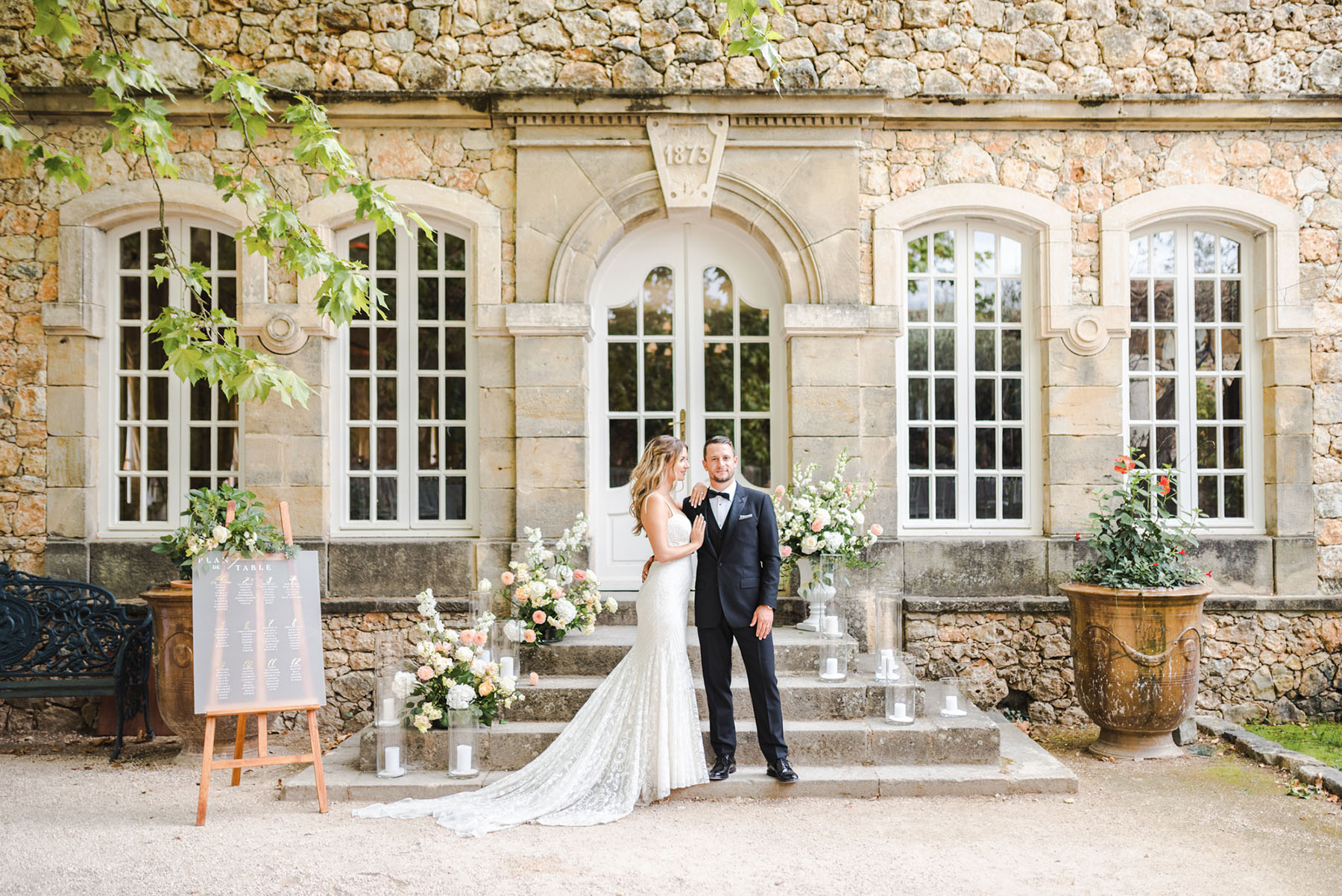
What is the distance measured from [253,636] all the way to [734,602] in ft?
7.69

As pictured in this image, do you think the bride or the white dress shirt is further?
the white dress shirt

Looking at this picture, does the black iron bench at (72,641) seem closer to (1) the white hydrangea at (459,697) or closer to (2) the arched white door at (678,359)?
(1) the white hydrangea at (459,697)

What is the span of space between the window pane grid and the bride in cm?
388

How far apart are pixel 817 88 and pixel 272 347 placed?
13.4 ft

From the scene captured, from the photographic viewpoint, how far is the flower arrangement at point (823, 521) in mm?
5879

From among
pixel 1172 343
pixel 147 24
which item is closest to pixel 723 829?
pixel 1172 343

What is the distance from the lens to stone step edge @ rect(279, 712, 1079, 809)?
4.69 m

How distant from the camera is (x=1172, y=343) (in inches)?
265

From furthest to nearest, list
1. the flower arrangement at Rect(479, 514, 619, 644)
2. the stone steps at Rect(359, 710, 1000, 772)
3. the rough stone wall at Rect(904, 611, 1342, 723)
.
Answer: the rough stone wall at Rect(904, 611, 1342, 723) → the flower arrangement at Rect(479, 514, 619, 644) → the stone steps at Rect(359, 710, 1000, 772)

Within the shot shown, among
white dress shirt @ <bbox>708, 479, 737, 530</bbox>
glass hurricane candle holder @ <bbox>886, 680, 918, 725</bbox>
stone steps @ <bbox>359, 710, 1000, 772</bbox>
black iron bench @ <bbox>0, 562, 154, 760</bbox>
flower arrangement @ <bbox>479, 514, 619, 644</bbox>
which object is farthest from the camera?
black iron bench @ <bbox>0, 562, 154, 760</bbox>

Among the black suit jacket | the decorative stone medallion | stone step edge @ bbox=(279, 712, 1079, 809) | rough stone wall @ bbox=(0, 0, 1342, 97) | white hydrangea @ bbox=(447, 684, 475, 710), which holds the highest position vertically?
rough stone wall @ bbox=(0, 0, 1342, 97)

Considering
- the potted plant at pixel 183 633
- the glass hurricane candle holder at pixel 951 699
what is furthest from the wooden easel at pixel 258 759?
the glass hurricane candle holder at pixel 951 699

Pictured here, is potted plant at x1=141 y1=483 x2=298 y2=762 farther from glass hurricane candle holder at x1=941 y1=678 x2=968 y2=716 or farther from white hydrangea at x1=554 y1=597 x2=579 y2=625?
glass hurricane candle holder at x1=941 y1=678 x2=968 y2=716

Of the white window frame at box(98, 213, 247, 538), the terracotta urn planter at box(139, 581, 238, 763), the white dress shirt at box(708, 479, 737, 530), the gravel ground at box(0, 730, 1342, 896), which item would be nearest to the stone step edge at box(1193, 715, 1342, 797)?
the gravel ground at box(0, 730, 1342, 896)
